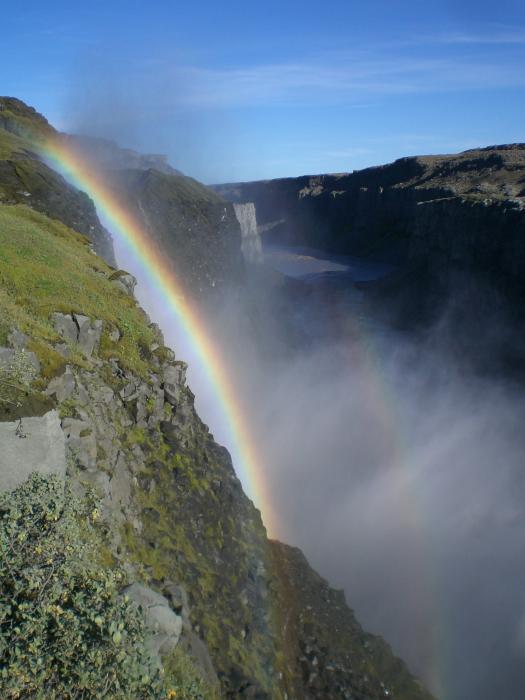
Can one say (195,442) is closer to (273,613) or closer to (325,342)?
(273,613)

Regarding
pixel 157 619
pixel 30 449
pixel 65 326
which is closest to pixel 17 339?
pixel 65 326

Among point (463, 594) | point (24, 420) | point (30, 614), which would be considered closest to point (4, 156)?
point (24, 420)

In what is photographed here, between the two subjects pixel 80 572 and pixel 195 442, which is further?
pixel 195 442

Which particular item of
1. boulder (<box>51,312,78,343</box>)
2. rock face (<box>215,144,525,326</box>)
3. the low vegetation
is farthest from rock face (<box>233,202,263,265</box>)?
the low vegetation

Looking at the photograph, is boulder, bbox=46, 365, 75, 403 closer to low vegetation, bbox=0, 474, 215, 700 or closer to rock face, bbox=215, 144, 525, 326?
low vegetation, bbox=0, 474, 215, 700

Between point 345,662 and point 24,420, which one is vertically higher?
point 24,420

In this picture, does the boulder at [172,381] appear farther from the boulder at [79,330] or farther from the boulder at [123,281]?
the boulder at [123,281]

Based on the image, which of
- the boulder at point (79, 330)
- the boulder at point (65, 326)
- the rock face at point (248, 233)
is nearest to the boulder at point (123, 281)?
the boulder at point (79, 330)
